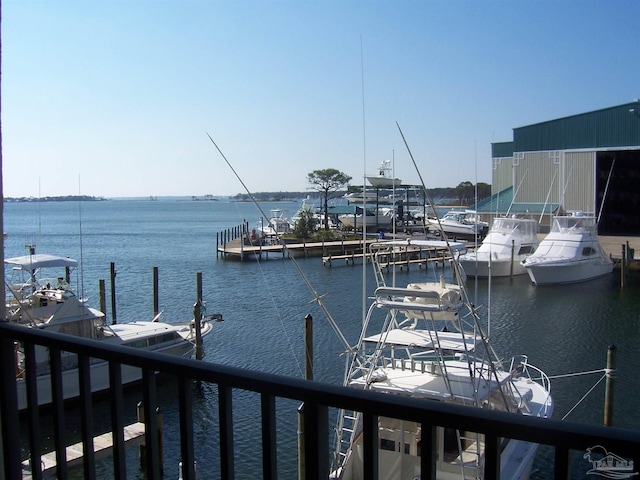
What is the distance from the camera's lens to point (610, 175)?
3859 cm

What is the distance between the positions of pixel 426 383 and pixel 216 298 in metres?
21.3

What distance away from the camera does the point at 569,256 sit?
32.4m

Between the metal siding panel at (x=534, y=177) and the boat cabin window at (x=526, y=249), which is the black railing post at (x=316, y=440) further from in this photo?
the metal siding panel at (x=534, y=177)

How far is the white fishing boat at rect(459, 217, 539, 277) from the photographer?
34062 mm

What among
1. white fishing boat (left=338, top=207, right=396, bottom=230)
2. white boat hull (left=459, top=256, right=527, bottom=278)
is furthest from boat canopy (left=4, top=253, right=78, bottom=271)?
white fishing boat (left=338, top=207, right=396, bottom=230)

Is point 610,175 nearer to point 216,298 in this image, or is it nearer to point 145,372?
point 216,298

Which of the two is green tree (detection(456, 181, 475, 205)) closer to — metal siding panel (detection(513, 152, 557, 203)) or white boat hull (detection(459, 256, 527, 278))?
metal siding panel (detection(513, 152, 557, 203))

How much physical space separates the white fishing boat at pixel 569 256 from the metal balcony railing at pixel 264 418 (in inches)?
1242

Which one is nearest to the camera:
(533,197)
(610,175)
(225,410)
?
(225,410)

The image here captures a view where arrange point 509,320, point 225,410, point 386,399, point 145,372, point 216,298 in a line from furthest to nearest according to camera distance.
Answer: point 216,298 → point 509,320 → point 145,372 → point 225,410 → point 386,399

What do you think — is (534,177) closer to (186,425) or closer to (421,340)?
(421,340)

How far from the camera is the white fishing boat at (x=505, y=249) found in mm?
34062

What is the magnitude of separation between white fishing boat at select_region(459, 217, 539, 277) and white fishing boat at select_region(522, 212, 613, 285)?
150cm

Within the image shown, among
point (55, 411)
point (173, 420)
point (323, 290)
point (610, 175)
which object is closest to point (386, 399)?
point (55, 411)
